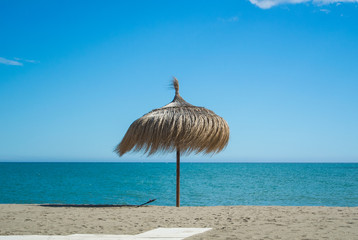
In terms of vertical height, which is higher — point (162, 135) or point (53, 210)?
point (162, 135)

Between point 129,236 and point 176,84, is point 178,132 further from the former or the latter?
point 129,236

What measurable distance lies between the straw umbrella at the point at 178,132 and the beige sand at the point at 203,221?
1.31 metres

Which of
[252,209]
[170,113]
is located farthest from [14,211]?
[252,209]

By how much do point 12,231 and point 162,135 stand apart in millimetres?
3167

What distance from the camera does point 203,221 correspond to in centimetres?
532

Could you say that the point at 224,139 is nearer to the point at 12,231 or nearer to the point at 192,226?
the point at 192,226

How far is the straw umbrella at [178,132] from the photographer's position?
21.6ft

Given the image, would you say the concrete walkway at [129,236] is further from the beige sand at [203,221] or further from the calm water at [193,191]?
the calm water at [193,191]

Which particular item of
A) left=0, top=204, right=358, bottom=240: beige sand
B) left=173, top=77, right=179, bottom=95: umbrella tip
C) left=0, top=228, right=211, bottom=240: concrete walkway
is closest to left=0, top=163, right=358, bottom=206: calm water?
left=173, top=77, right=179, bottom=95: umbrella tip

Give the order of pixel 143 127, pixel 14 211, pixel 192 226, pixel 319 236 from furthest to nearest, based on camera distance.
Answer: pixel 143 127
pixel 14 211
pixel 192 226
pixel 319 236

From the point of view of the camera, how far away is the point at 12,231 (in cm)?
448

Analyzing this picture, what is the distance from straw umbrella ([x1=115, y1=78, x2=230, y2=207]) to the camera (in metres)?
6.60

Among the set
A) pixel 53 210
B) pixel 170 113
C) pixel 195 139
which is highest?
pixel 170 113

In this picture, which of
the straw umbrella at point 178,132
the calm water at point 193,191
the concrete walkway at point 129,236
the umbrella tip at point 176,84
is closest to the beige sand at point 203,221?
the concrete walkway at point 129,236
